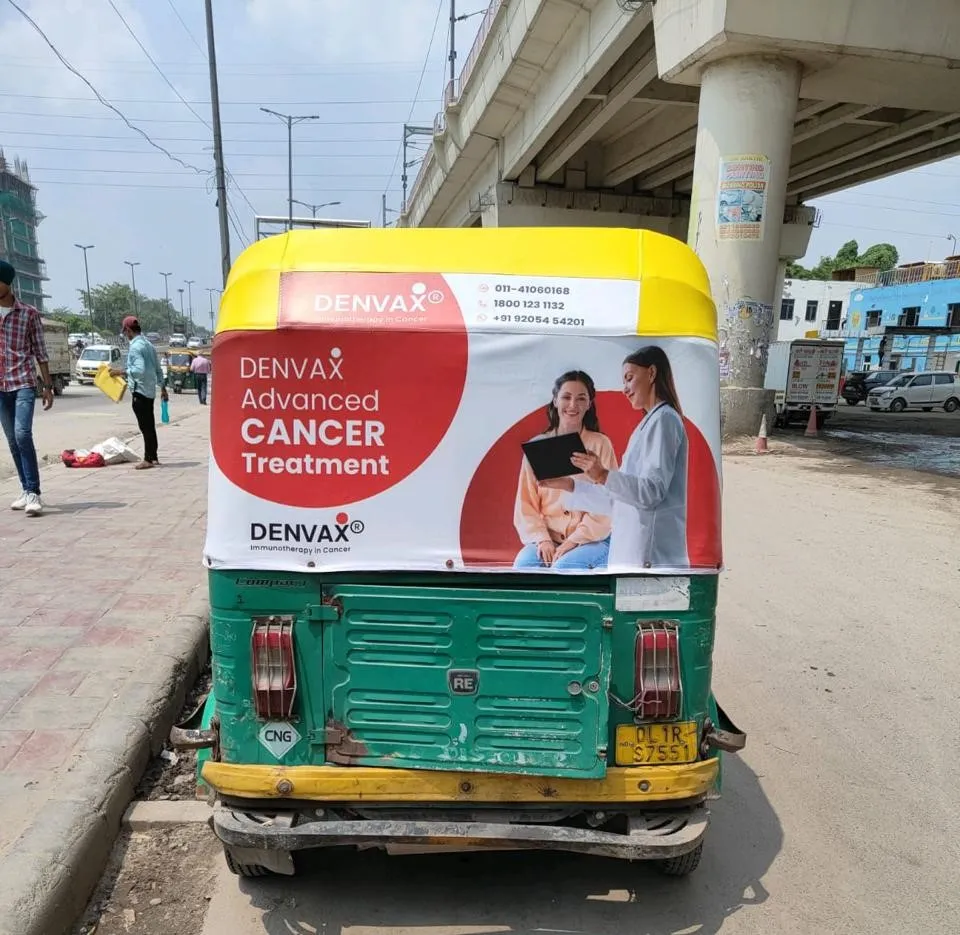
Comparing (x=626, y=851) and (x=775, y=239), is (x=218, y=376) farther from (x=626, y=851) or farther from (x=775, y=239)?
(x=775, y=239)

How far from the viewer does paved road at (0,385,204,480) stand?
12.0 meters

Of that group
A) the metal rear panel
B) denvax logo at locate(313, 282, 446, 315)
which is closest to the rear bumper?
the metal rear panel

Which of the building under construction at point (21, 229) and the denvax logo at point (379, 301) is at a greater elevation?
the building under construction at point (21, 229)

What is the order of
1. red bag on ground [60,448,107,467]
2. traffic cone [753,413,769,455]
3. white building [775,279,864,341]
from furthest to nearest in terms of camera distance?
white building [775,279,864,341] → traffic cone [753,413,769,455] → red bag on ground [60,448,107,467]

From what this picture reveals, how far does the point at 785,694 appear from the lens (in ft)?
14.0

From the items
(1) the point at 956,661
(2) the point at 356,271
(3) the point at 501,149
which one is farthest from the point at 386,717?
(3) the point at 501,149

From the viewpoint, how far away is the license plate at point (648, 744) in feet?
7.73

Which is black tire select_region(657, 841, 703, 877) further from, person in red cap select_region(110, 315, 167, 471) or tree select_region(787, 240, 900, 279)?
tree select_region(787, 240, 900, 279)

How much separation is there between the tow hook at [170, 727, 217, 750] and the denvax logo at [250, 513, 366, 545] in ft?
2.25

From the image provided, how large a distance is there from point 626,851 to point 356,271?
200cm

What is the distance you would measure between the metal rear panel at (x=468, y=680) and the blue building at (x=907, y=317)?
44.2 meters

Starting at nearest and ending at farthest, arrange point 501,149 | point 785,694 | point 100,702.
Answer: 1. point 100,702
2. point 785,694
3. point 501,149

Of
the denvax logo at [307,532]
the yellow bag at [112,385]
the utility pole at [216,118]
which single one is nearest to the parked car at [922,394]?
the utility pole at [216,118]

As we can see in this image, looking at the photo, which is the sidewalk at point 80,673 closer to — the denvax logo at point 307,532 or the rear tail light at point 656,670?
the denvax logo at point 307,532
